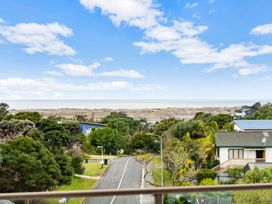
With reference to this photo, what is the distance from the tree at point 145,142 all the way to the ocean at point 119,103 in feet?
5.96

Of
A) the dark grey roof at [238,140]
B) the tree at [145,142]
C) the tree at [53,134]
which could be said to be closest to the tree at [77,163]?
the tree at [53,134]

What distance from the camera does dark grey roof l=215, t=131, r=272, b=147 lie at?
1241 centimetres

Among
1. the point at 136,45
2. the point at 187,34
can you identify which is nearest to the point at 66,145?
the point at 136,45

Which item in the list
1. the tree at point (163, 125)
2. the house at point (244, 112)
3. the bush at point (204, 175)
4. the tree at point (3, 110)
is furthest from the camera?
the house at point (244, 112)

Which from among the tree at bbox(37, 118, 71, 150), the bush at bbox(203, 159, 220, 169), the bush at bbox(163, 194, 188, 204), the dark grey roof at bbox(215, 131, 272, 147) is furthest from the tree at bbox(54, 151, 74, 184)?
the bush at bbox(163, 194, 188, 204)

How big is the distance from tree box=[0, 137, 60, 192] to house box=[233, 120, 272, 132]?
335 inches

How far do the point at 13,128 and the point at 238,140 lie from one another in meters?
9.49

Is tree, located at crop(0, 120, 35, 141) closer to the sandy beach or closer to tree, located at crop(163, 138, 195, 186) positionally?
the sandy beach

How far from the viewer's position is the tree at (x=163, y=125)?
1549 cm

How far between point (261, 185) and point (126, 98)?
15.3 m

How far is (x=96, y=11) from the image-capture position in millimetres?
12562

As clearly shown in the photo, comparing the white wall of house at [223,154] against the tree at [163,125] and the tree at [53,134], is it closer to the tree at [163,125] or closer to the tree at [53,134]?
the tree at [163,125]

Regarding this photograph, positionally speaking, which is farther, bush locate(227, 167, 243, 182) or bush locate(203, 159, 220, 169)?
bush locate(203, 159, 220, 169)

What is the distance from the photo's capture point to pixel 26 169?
975 centimetres
